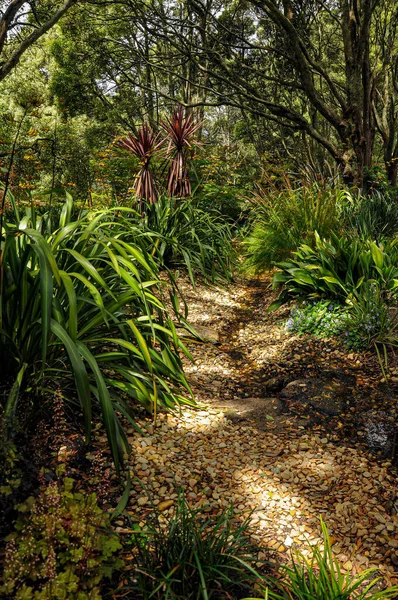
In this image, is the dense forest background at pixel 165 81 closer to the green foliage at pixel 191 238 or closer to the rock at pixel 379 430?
the green foliage at pixel 191 238

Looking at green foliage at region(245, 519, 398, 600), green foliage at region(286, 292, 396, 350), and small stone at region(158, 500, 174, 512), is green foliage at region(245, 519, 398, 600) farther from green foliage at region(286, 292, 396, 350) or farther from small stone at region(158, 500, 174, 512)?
green foliage at region(286, 292, 396, 350)

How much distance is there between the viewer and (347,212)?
490 cm

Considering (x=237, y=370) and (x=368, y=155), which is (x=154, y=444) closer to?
(x=237, y=370)

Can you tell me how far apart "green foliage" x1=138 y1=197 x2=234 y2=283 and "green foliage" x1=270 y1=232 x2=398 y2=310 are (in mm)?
1082

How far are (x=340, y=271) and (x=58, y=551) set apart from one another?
3019mm

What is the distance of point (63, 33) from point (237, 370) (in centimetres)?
1303

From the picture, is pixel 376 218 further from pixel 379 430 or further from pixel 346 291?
pixel 379 430

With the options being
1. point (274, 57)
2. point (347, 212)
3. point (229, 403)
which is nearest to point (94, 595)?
point (229, 403)

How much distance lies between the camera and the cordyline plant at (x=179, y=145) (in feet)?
18.3

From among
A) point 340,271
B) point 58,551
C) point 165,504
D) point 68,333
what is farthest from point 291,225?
point 58,551

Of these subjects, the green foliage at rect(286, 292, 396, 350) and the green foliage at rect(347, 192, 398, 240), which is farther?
the green foliage at rect(347, 192, 398, 240)

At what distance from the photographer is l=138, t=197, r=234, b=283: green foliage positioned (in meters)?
4.70

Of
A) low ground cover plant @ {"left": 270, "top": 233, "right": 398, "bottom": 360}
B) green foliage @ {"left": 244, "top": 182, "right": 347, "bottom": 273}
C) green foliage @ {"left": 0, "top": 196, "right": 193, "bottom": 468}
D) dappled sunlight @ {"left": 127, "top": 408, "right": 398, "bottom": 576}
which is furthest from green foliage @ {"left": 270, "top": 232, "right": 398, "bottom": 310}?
green foliage @ {"left": 0, "top": 196, "right": 193, "bottom": 468}

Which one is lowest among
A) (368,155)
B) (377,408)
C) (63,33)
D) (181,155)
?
(377,408)
